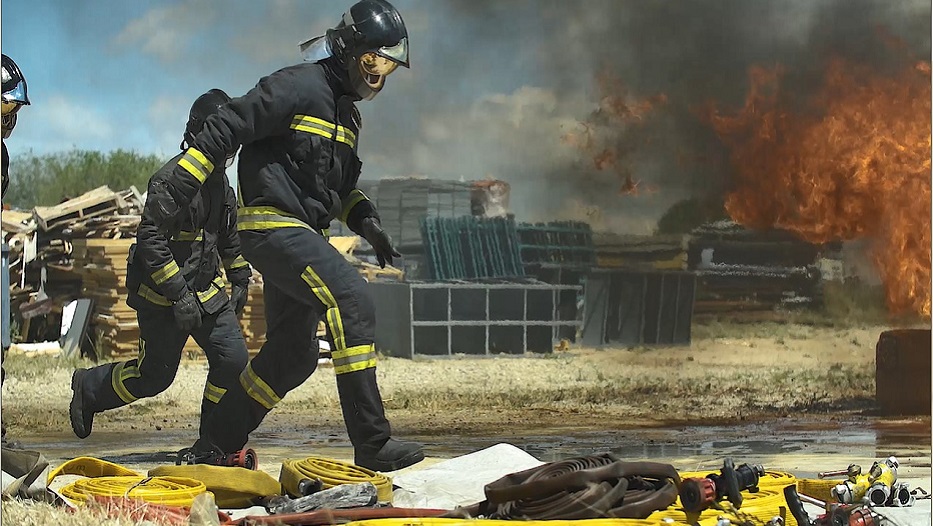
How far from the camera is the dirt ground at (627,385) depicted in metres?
6.95

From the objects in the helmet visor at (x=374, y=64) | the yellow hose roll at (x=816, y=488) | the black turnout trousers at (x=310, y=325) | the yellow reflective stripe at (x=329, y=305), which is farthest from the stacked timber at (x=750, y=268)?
the yellow reflective stripe at (x=329, y=305)

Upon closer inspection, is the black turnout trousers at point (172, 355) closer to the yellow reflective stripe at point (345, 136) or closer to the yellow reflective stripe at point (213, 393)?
the yellow reflective stripe at point (213, 393)

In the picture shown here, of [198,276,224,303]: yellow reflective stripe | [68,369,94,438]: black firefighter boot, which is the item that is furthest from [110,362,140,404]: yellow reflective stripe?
[198,276,224,303]: yellow reflective stripe

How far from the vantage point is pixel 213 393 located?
225 inches

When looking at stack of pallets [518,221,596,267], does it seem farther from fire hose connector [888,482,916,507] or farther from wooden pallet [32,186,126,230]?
fire hose connector [888,482,916,507]

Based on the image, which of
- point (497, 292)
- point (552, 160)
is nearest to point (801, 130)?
point (552, 160)

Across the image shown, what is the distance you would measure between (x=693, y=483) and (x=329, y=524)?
4.60 feet

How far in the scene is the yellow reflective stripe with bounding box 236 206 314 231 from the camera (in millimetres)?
5242

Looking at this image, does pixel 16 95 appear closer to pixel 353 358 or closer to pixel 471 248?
pixel 353 358

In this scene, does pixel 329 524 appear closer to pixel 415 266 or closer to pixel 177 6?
pixel 415 266

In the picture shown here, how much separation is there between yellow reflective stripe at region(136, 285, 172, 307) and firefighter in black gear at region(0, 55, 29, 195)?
0.86 meters

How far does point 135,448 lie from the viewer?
6.40m

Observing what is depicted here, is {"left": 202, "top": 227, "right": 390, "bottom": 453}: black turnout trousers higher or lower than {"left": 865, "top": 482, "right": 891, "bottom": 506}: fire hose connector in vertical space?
higher

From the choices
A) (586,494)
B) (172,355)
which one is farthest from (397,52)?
(586,494)
